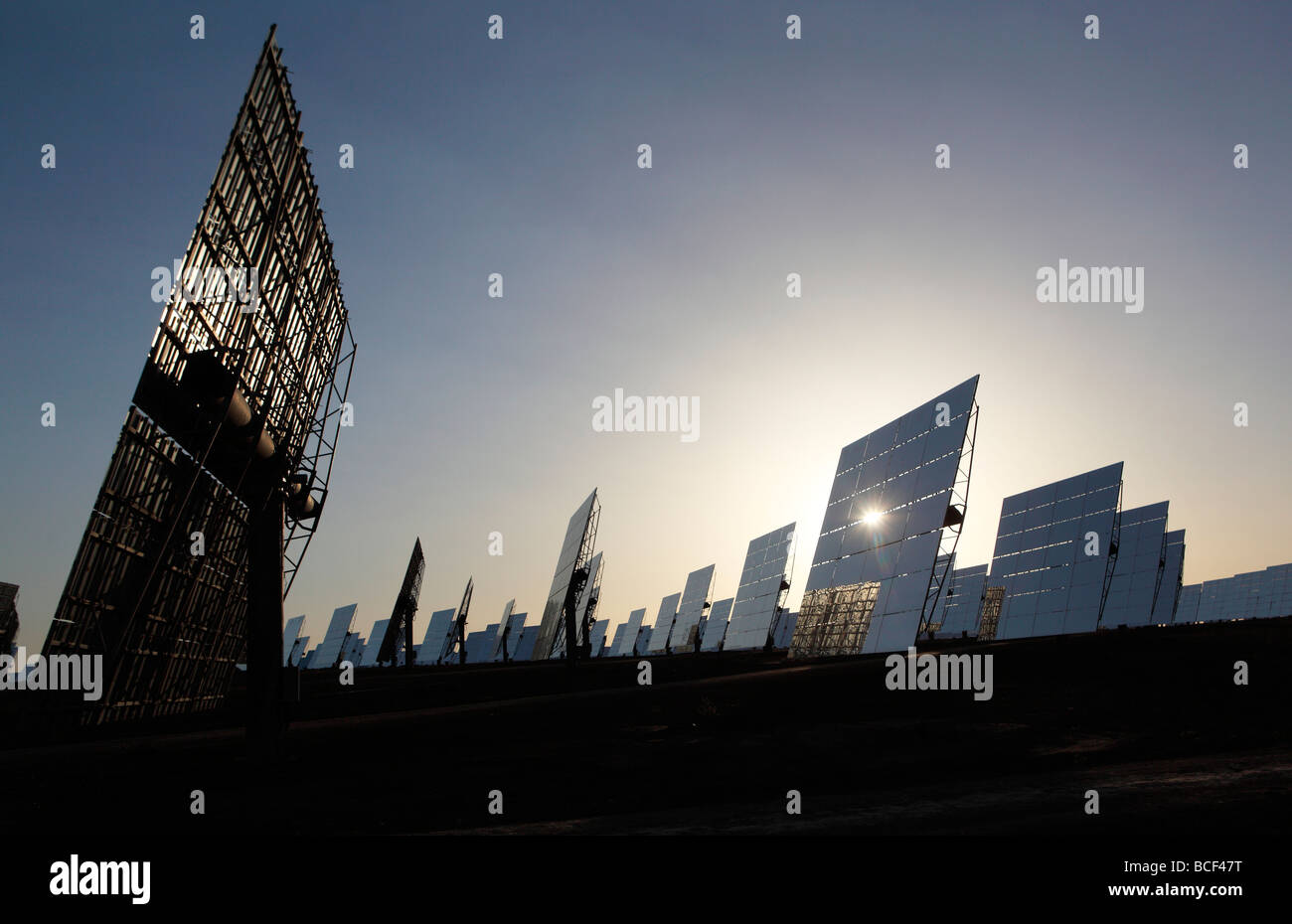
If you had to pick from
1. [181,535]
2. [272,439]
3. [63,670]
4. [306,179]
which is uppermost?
[306,179]

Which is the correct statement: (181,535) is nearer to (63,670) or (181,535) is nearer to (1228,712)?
(63,670)

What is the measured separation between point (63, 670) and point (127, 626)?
1.45 metres

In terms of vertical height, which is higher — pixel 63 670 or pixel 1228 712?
pixel 63 670

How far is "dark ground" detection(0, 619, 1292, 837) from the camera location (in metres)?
9.05

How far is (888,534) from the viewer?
108 feet

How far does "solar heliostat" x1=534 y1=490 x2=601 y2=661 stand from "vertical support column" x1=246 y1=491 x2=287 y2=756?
1285 inches

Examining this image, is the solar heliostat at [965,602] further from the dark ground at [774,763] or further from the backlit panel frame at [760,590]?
the dark ground at [774,763]

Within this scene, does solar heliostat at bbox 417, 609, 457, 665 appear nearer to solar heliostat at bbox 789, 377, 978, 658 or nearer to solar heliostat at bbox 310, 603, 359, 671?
solar heliostat at bbox 310, 603, 359, 671

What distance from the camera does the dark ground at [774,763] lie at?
9.05m

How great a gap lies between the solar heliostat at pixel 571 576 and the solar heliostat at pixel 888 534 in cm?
1403
